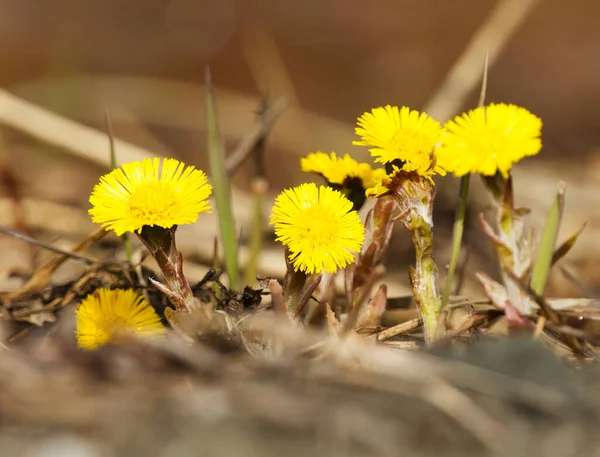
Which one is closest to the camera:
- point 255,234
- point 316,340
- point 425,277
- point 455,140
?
point 316,340

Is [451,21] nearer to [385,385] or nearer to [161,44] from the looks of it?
[161,44]

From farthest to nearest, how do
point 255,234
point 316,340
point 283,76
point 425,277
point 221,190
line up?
1. point 283,76
2. point 255,234
3. point 221,190
4. point 425,277
5. point 316,340

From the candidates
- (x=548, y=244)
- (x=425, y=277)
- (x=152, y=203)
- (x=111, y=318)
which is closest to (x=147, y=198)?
(x=152, y=203)

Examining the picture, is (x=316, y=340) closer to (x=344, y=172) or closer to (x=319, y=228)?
(x=319, y=228)

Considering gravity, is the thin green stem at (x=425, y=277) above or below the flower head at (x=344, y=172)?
below

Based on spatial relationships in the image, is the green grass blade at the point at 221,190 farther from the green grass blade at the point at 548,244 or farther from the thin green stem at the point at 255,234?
the green grass blade at the point at 548,244

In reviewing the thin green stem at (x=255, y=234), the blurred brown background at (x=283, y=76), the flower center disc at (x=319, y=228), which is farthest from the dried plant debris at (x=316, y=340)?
the blurred brown background at (x=283, y=76)

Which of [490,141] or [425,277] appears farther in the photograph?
[425,277]
